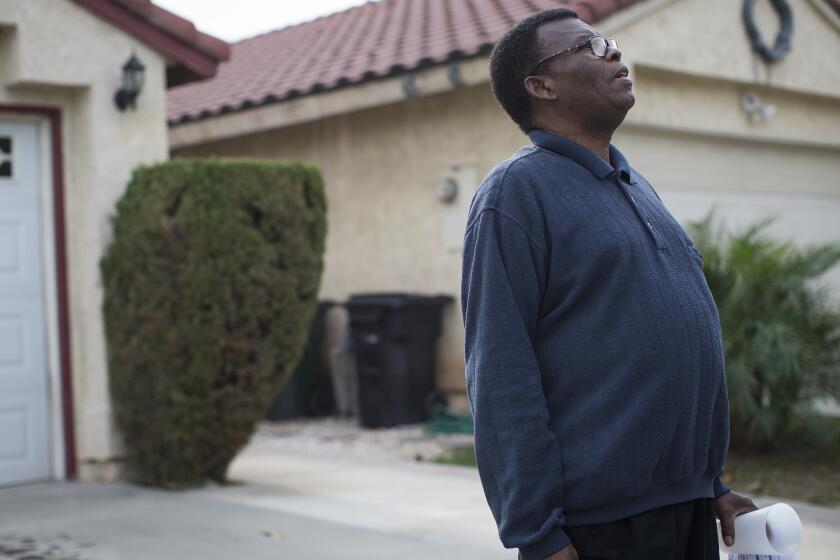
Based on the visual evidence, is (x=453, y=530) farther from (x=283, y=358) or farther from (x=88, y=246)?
(x=88, y=246)

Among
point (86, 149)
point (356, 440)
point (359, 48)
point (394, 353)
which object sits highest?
point (359, 48)

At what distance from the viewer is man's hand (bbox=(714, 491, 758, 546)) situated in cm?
265

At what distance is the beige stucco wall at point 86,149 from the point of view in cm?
742

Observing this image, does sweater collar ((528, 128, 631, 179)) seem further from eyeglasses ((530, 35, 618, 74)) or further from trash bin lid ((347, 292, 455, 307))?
trash bin lid ((347, 292, 455, 307))

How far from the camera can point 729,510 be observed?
8.73 feet

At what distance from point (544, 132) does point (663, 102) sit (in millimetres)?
8779

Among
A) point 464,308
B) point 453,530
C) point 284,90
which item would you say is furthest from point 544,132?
point 284,90

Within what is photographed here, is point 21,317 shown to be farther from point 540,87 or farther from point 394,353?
point 540,87

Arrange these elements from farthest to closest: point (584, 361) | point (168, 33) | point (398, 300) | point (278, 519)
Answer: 1. point (398, 300)
2. point (168, 33)
3. point (278, 519)
4. point (584, 361)

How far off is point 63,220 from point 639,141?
5555mm

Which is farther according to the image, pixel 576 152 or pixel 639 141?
pixel 639 141

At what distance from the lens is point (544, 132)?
2.59 meters

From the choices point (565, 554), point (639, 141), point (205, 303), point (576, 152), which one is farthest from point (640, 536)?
point (639, 141)

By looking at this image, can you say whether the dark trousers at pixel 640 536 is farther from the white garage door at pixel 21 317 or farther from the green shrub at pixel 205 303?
the white garage door at pixel 21 317
